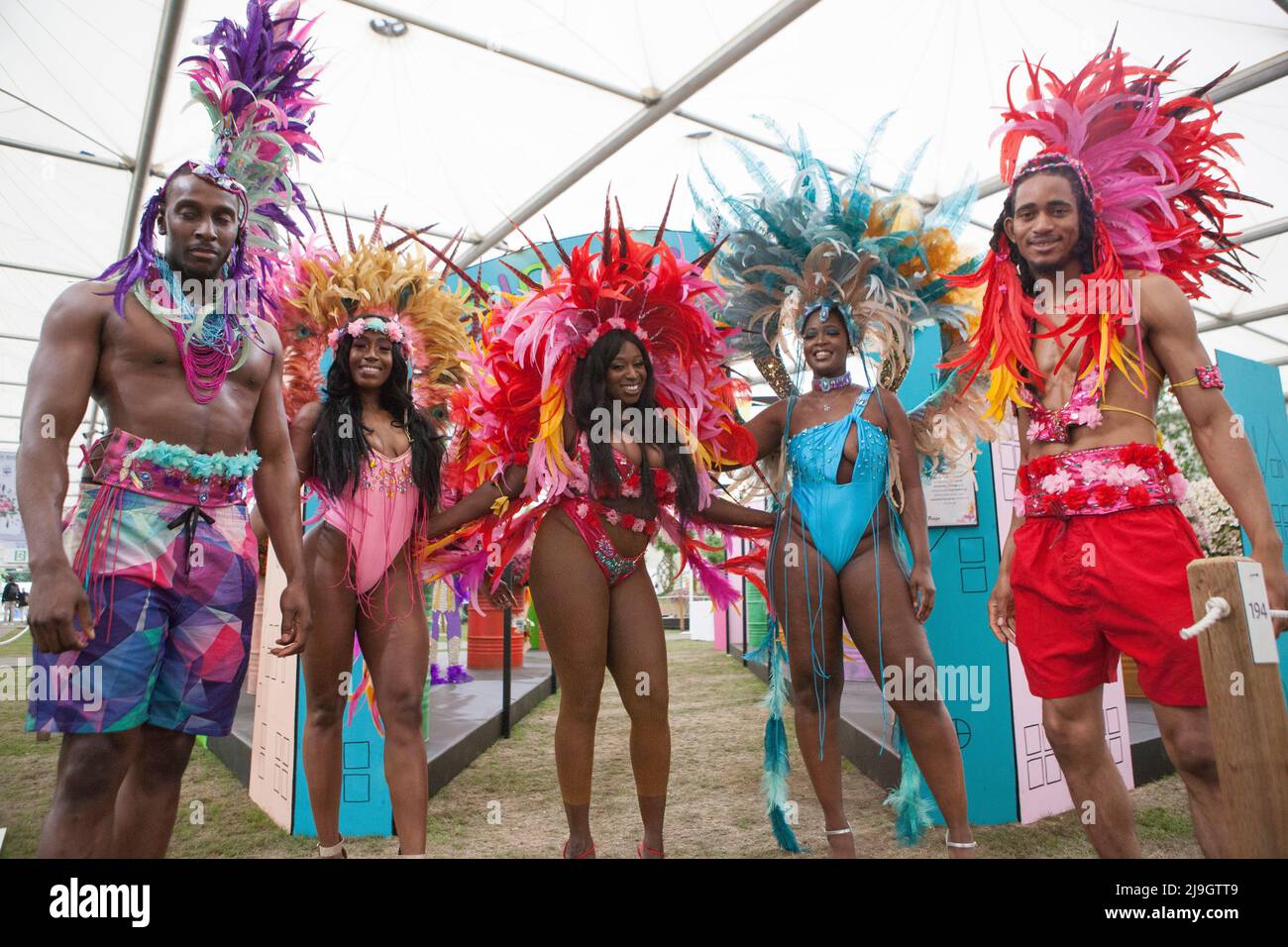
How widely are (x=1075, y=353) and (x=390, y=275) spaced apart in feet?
7.78

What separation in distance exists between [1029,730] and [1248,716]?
96.3 inches

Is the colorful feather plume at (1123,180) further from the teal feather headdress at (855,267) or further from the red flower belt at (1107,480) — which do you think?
the teal feather headdress at (855,267)

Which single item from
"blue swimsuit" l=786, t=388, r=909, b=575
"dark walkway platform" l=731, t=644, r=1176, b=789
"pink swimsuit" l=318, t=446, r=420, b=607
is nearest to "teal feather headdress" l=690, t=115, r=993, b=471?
"blue swimsuit" l=786, t=388, r=909, b=575

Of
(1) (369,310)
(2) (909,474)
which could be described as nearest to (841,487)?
(2) (909,474)

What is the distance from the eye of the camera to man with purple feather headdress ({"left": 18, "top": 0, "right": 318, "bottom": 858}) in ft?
5.84

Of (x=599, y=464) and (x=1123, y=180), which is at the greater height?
(x=1123, y=180)

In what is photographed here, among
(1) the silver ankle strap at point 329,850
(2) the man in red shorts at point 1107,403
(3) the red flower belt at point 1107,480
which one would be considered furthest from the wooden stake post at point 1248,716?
(1) the silver ankle strap at point 329,850

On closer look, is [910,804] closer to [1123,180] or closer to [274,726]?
[1123,180]

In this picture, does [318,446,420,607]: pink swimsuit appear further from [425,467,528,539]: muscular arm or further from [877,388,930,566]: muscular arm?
[877,388,930,566]: muscular arm

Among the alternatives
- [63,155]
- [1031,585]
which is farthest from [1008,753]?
[63,155]

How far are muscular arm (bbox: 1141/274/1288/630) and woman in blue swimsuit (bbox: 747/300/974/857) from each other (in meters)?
0.87

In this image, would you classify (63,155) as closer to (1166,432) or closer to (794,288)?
(794,288)

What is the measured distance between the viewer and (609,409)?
2.67 metres
